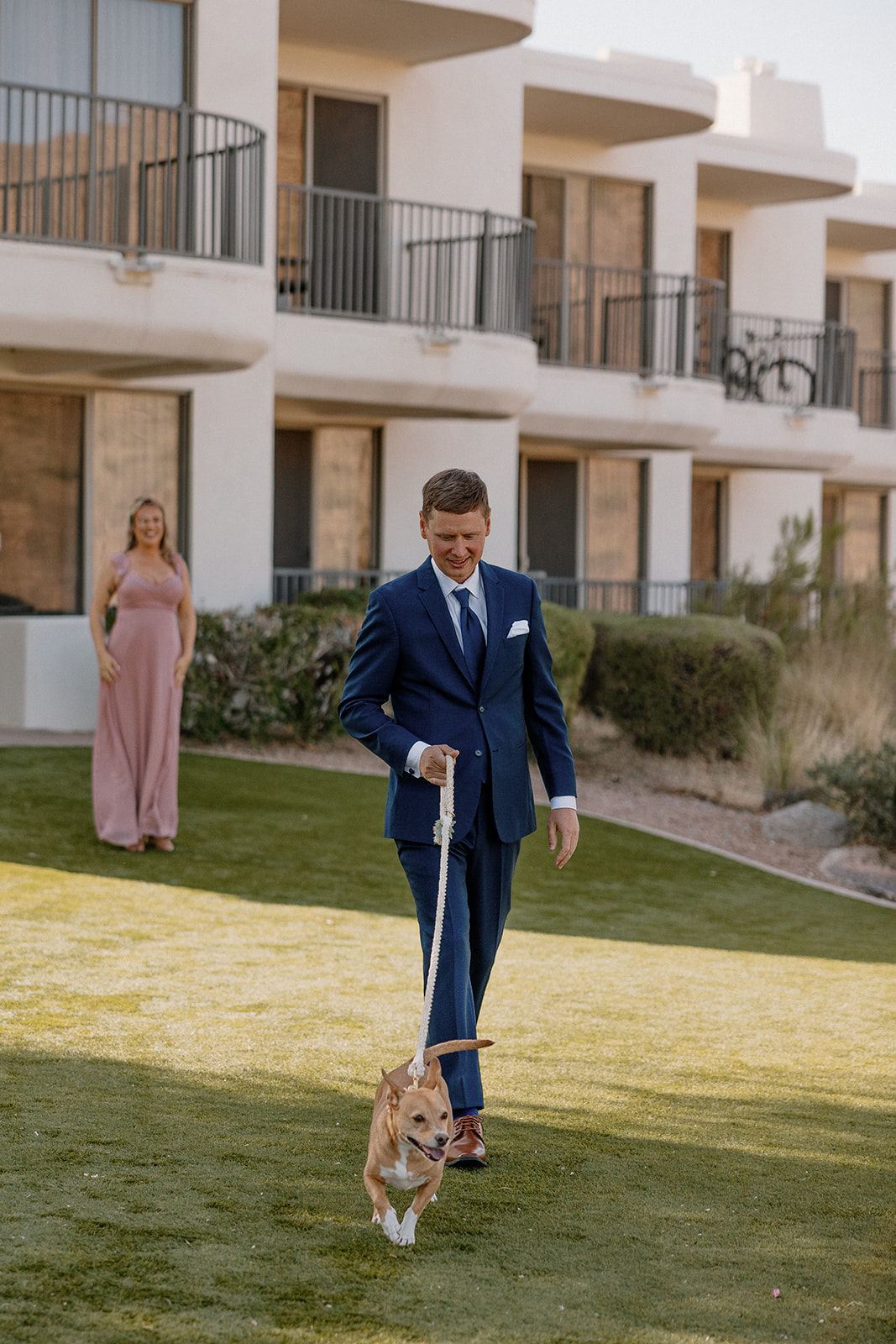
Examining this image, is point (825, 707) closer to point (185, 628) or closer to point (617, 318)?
point (617, 318)

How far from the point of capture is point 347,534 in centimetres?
1834

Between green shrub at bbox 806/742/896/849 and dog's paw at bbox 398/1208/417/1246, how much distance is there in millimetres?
9258

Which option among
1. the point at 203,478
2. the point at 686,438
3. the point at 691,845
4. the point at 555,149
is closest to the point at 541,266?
the point at 555,149

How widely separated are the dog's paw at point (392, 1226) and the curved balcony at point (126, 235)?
408 inches

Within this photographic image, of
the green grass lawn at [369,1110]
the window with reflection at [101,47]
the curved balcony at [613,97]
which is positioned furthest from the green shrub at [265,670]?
the curved balcony at [613,97]

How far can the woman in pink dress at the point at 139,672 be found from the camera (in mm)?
9438

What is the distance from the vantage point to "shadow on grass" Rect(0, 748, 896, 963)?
8953 millimetres

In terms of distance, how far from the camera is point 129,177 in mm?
14156

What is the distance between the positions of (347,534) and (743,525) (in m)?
8.60

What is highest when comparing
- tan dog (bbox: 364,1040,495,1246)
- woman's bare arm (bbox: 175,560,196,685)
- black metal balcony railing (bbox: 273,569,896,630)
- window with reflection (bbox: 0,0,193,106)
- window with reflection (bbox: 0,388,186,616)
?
window with reflection (bbox: 0,0,193,106)

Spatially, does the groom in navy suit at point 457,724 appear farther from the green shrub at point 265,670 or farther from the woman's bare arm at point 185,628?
the green shrub at point 265,670

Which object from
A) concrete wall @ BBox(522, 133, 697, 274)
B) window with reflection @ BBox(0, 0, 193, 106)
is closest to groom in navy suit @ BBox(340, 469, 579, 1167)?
window with reflection @ BBox(0, 0, 193, 106)

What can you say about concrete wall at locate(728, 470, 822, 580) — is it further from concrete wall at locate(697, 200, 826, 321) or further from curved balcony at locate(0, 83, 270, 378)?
curved balcony at locate(0, 83, 270, 378)

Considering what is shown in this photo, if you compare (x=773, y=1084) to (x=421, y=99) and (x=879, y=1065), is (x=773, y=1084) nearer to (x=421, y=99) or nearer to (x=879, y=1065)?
(x=879, y=1065)
